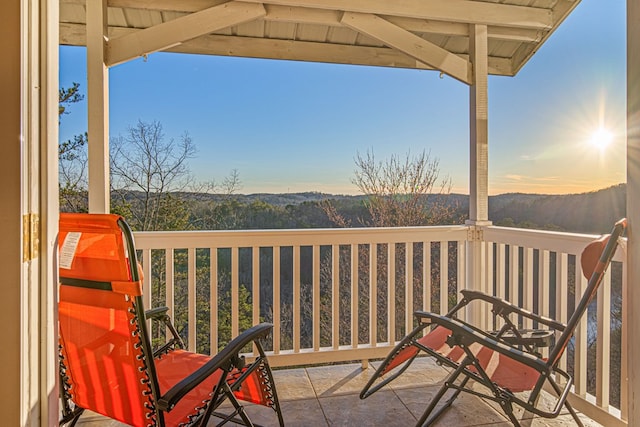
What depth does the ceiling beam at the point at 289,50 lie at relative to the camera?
316cm

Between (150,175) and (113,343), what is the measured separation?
4220 millimetres

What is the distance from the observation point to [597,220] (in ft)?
13.5

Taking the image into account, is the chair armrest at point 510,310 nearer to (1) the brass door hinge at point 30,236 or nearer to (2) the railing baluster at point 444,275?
(2) the railing baluster at point 444,275

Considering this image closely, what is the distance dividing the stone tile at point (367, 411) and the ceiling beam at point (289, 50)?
2.58m

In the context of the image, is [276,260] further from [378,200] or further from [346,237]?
[378,200]

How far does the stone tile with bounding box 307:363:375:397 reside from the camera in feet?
8.34

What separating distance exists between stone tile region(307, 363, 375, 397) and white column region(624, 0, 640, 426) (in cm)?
168

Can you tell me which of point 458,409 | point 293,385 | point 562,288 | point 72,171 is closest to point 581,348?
point 562,288

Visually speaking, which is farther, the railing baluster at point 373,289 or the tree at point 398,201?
the tree at point 398,201

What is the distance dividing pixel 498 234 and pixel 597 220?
199cm

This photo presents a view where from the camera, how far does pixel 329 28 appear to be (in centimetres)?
324

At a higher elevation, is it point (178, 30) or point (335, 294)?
point (178, 30)

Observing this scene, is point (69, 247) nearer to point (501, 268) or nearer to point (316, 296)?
point (316, 296)

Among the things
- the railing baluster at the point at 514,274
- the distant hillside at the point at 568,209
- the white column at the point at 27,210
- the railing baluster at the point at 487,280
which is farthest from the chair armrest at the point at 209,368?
the distant hillside at the point at 568,209
